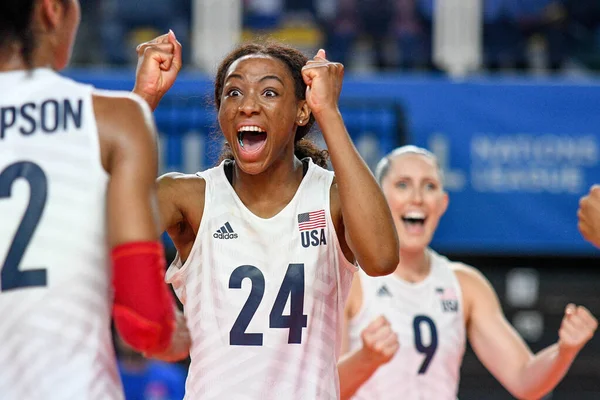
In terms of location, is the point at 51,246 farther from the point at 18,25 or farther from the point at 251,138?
the point at 251,138

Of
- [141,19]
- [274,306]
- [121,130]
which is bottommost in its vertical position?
[274,306]

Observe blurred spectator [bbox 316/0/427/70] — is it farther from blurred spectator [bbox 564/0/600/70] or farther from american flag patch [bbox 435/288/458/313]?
american flag patch [bbox 435/288/458/313]

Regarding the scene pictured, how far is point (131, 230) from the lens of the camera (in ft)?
8.17

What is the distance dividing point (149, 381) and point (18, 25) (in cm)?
628

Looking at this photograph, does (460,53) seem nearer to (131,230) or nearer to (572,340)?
(572,340)

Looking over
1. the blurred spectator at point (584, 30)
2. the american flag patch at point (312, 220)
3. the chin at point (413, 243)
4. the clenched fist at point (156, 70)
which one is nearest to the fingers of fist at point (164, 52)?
the clenched fist at point (156, 70)

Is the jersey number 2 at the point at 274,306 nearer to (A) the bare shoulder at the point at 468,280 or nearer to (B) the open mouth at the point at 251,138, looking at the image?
(B) the open mouth at the point at 251,138

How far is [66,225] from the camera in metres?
2.48

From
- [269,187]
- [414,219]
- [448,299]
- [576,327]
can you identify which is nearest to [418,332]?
[448,299]

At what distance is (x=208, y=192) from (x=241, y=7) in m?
8.11

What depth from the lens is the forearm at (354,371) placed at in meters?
3.85

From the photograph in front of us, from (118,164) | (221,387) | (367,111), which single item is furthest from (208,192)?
(367,111)

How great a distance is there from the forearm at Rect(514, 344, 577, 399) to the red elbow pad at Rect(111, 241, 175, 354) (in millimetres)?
2517

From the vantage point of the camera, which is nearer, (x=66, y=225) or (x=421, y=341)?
(x=66, y=225)
